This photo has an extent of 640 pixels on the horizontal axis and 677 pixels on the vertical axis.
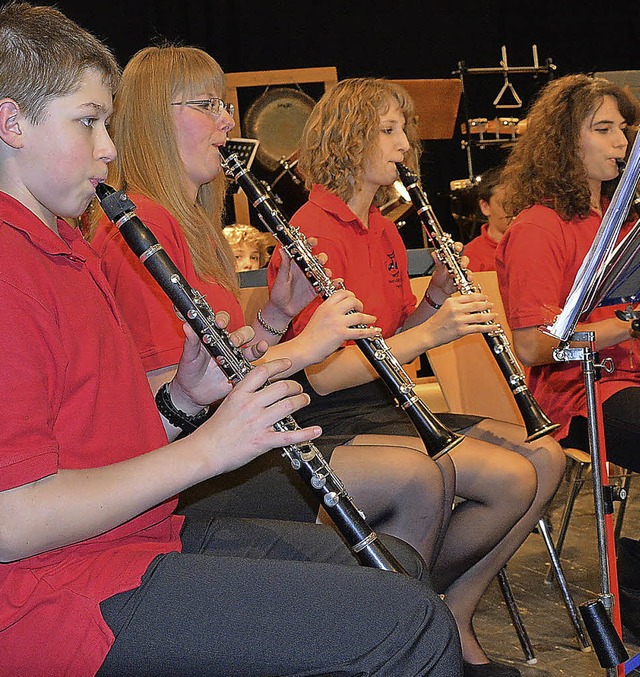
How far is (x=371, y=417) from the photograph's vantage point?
2.15 metres

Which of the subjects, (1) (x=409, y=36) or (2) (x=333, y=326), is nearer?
(2) (x=333, y=326)

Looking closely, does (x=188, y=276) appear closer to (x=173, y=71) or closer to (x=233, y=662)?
(x=173, y=71)

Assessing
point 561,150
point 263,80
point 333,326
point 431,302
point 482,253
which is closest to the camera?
point 333,326

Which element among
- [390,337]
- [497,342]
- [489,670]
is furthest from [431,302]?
[489,670]

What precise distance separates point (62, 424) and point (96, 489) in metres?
0.11

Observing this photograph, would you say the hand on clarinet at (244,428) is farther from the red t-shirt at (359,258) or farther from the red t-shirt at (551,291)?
the red t-shirt at (551,291)

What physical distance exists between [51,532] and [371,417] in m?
1.19

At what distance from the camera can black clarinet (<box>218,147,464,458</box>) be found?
5.90ft

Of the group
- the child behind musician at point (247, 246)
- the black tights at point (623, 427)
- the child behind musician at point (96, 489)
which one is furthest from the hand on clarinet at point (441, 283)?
the child behind musician at point (247, 246)

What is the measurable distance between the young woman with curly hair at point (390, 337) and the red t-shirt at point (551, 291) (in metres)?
0.19

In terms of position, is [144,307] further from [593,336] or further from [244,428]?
[593,336]

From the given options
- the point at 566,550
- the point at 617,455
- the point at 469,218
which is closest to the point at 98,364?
the point at 617,455

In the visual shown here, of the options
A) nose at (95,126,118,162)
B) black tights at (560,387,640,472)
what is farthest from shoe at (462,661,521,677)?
nose at (95,126,118,162)

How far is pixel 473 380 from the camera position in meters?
2.47
